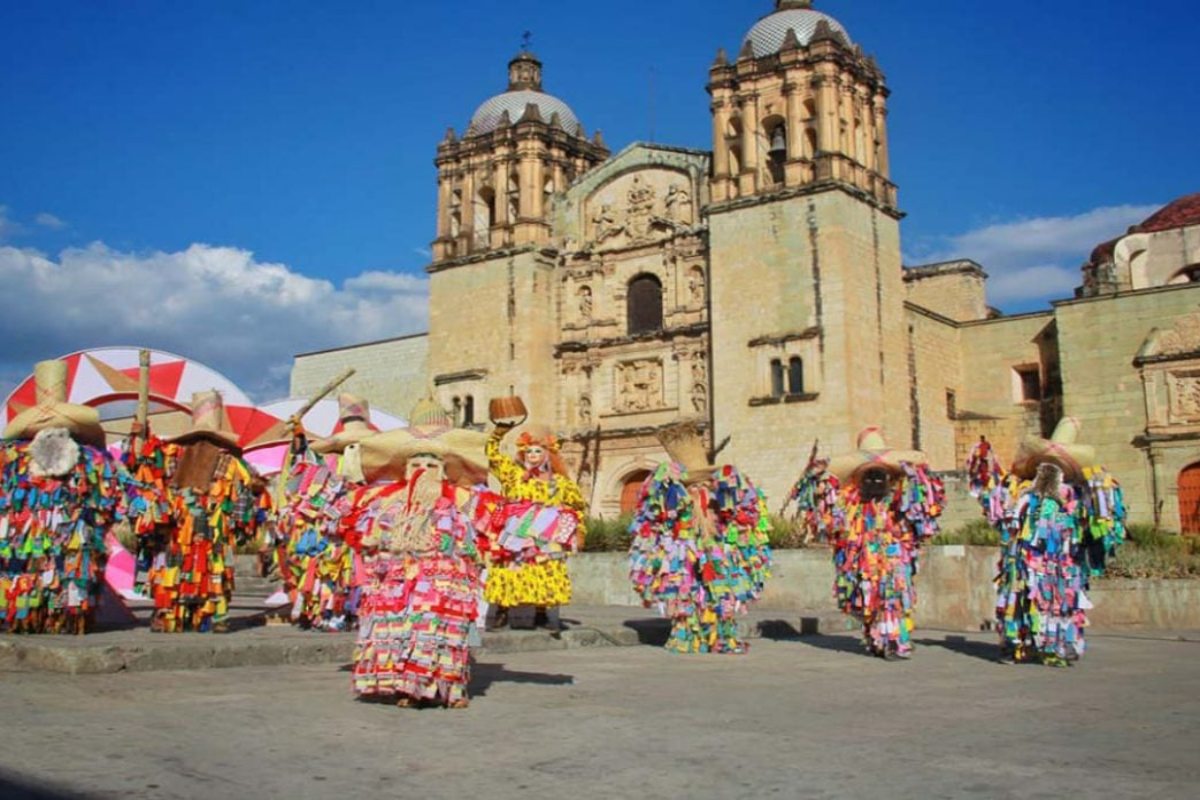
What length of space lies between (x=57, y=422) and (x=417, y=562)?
383 cm

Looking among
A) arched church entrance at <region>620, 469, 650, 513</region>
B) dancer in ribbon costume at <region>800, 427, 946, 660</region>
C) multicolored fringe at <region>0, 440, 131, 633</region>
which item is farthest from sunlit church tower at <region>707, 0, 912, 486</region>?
multicolored fringe at <region>0, 440, 131, 633</region>

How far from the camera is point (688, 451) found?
30.9ft

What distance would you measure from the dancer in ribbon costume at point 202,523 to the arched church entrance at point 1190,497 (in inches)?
825

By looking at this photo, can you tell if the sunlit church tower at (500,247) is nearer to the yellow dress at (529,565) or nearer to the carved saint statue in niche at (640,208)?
the carved saint statue in niche at (640,208)

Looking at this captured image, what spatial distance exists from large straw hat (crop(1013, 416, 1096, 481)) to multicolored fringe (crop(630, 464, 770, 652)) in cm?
205

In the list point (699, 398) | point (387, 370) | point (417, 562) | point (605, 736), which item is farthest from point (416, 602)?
point (387, 370)

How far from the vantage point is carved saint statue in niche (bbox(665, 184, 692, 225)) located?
28.2m

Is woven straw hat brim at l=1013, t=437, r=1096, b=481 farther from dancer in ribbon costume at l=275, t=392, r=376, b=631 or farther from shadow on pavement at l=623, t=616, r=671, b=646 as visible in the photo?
dancer in ribbon costume at l=275, t=392, r=376, b=631

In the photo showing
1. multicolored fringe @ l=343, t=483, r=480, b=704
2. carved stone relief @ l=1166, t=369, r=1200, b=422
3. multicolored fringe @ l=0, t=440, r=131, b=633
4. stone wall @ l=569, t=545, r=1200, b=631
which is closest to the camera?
multicolored fringe @ l=343, t=483, r=480, b=704

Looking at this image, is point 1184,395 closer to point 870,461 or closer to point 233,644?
point 870,461

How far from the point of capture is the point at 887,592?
9.07m

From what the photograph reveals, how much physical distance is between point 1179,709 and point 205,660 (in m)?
5.53

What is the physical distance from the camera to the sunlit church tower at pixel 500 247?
29281 millimetres

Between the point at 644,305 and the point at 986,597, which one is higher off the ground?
the point at 644,305
